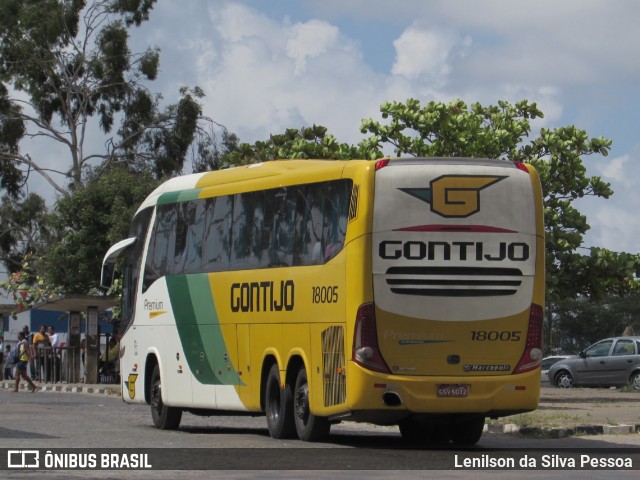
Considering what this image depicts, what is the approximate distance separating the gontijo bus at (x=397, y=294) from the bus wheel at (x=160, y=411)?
9.17 feet

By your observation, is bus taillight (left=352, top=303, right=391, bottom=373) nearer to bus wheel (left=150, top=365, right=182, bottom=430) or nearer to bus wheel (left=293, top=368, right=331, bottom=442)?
bus wheel (left=293, top=368, right=331, bottom=442)

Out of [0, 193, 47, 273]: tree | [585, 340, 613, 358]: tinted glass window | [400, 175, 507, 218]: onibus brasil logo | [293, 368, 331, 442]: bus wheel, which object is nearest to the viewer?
[400, 175, 507, 218]: onibus brasil logo

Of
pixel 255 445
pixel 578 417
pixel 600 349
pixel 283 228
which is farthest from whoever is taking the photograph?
pixel 600 349

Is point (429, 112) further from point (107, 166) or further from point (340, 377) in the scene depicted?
point (107, 166)

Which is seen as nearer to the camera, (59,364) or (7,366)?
(59,364)

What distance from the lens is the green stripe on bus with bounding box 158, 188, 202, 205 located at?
21719 mm

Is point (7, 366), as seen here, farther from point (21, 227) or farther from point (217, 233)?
point (217, 233)

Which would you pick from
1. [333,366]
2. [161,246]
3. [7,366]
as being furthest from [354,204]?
[7,366]

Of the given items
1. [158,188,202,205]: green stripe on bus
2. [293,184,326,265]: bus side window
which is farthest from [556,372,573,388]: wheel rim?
[293,184,326,265]: bus side window

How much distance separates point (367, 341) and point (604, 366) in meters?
26.2

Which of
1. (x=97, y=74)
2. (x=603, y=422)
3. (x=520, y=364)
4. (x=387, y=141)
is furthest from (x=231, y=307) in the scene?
(x=97, y=74)

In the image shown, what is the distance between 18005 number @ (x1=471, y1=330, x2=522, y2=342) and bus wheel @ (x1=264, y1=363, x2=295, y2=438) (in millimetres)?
2960

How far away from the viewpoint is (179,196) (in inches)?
877

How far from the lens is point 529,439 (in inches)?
789
